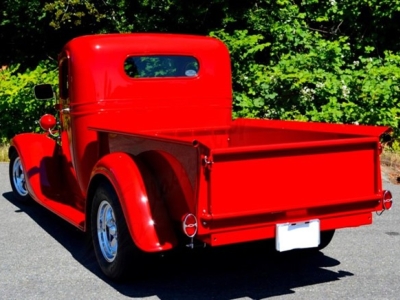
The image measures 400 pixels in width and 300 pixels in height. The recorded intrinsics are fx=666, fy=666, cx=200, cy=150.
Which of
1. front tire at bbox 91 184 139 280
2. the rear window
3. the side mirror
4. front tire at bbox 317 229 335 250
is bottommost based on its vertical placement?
front tire at bbox 317 229 335 250

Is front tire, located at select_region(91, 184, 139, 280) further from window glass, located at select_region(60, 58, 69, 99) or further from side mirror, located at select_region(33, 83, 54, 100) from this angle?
side mirror, located at select_region(33, 83, 54, 100)

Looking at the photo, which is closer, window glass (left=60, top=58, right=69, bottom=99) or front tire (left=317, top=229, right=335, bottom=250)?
front tire (left=317, top=229, right=335, bottom=250)

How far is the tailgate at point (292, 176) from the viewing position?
12.9ft

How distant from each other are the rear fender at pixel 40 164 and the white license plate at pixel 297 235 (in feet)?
8.88

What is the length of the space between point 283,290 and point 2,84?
26.0ft

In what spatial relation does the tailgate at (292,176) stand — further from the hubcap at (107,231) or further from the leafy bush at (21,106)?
the leafy bush at (21,106)

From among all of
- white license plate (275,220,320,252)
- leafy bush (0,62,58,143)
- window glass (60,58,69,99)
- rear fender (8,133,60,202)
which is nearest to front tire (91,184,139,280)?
white license plate (275,220,320,252)

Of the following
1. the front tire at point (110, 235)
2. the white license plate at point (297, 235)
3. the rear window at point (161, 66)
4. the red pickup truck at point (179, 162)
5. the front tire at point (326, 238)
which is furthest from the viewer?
the rear window at point (161, 66)

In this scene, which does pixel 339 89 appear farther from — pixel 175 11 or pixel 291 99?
pixel 175 11

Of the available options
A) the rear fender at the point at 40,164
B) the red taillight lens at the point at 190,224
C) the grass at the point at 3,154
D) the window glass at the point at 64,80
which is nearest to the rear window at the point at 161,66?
the window glass at the point at 64,80

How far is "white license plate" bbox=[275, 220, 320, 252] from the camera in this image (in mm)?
4102

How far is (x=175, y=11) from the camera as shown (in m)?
12.4

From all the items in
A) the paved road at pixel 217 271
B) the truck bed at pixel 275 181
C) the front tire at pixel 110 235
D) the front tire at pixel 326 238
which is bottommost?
the paved road at pixel 217 271

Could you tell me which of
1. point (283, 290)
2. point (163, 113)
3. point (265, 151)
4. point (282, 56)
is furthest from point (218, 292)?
point (282, 56)
